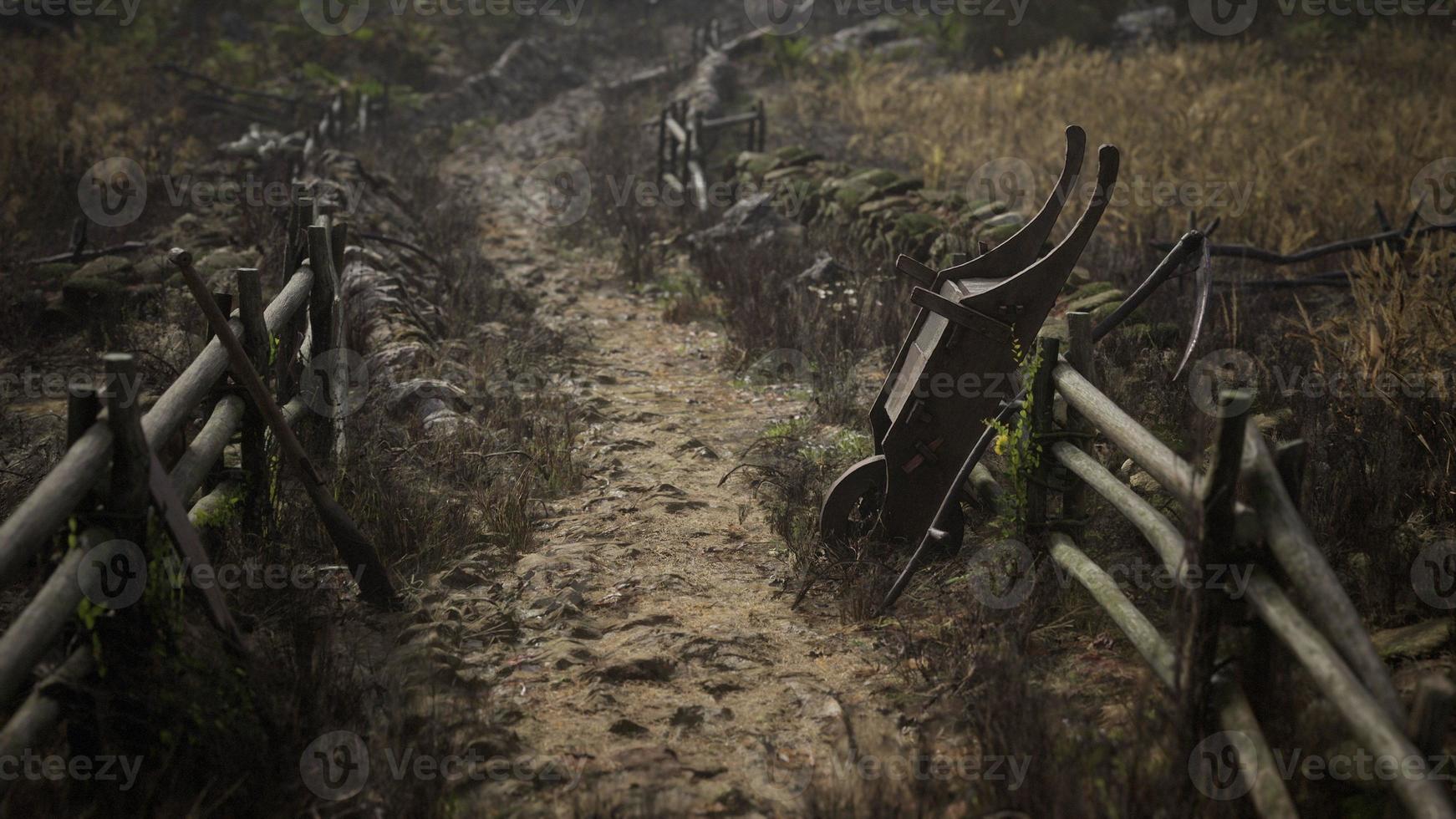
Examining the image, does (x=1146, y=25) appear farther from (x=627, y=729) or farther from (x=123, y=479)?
(x=123, y=479)

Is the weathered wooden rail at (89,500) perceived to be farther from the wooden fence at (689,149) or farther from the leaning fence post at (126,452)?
the wooden fence at (689,149)

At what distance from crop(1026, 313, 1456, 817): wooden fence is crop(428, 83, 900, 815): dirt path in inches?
42.1

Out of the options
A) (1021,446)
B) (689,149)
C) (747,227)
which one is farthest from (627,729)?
(689,149)

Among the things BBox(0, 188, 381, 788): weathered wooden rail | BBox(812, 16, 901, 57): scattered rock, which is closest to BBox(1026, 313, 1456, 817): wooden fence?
BBox(0, 188, 381, 788): weathered wooden rail

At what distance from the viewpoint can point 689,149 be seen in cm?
1219

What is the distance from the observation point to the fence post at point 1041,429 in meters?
3.77

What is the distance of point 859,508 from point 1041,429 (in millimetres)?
1113

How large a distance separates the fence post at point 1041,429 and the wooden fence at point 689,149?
25.9ft

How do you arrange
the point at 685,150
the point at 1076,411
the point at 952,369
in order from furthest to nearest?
the point at 685,150
the point at 952,369
the point at 1076,411

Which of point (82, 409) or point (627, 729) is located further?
point (627, 729)

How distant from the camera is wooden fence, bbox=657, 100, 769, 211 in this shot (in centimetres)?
1185

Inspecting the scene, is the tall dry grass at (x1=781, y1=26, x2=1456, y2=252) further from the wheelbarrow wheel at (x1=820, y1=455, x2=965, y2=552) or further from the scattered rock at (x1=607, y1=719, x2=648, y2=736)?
the scattered rock at (x1=607, y1=719, x2=648, y2=736)

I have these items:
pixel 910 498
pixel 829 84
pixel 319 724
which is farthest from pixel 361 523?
pixel 829 84


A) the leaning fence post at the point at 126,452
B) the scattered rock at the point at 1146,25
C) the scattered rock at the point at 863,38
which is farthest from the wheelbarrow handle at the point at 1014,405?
the scattered rock at the point at 863,38
